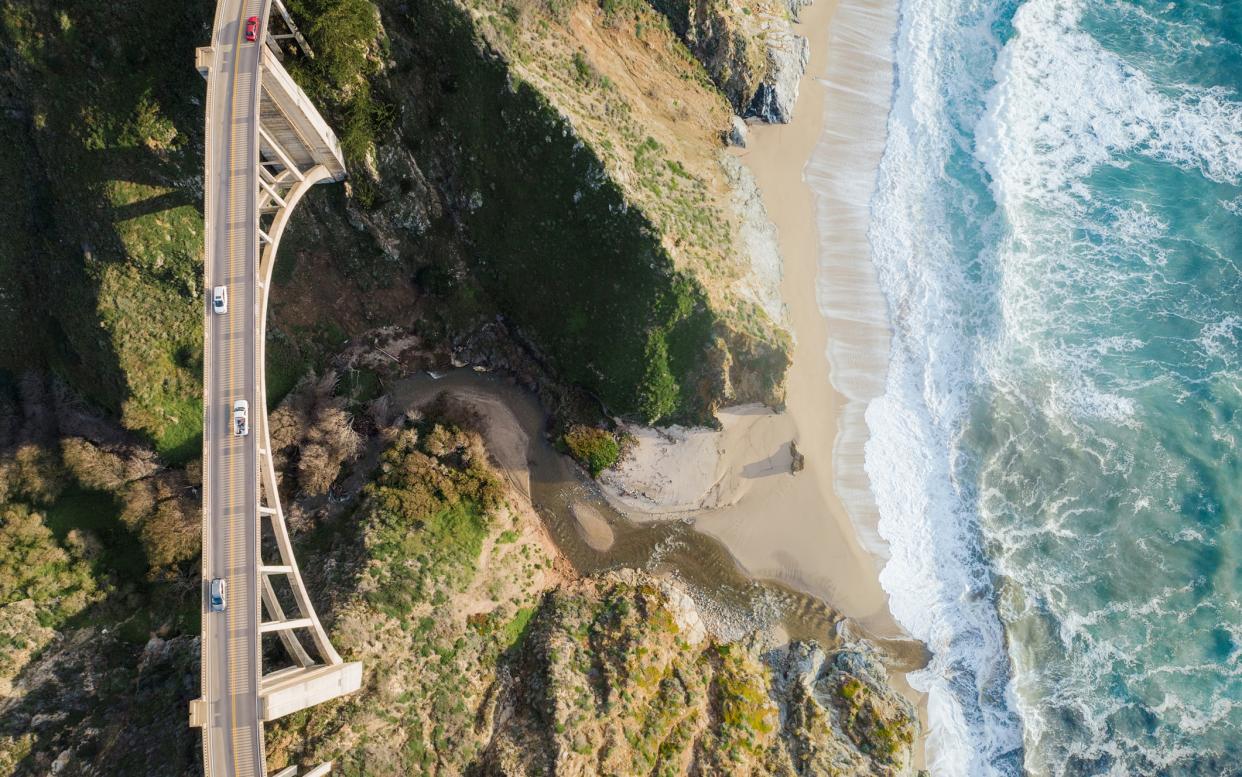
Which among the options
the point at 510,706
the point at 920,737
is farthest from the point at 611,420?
the point at 920,737

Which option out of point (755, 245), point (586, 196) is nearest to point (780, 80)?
point (755, 245)

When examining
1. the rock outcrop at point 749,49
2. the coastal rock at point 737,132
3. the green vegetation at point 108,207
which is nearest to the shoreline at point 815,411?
the coastal rock at point 737,132

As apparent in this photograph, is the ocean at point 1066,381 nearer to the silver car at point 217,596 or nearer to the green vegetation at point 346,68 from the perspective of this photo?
the green vegetation at point 346,68

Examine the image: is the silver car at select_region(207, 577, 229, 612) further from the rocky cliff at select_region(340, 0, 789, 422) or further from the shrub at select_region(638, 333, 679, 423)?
the shrub at select_region(638, 333, 679, 423)

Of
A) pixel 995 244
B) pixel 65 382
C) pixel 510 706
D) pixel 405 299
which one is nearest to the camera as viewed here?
pixel 510 706

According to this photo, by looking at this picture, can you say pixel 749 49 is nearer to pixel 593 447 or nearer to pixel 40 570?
pixel 593 447

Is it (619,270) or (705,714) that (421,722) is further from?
(619,270)

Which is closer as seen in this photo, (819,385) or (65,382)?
(65,382)
